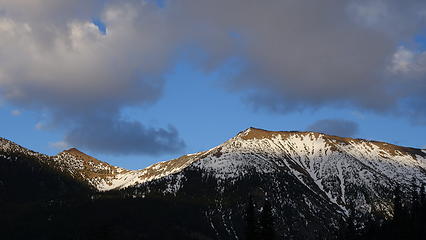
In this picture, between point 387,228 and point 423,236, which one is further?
point 387,228

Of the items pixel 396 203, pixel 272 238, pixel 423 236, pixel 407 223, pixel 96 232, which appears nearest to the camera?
pixel 96 232

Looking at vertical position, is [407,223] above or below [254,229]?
above

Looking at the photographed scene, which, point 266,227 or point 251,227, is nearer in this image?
point 266,227

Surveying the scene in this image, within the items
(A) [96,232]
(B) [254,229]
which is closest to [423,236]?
(B) [254,229]

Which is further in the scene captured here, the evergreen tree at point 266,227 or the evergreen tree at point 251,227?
the evergreen tree at point 251,227

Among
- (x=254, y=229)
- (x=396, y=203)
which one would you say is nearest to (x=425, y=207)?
(x=396, y=203)

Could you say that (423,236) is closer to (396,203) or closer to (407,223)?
(407,223)

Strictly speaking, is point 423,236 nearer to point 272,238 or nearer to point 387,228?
point 387,228

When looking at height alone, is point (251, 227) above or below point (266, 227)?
above

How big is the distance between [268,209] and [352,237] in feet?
425

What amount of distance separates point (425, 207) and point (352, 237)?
26064 mm

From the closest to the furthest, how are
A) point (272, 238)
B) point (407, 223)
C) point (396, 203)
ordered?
point (272, 238), point (407, 223), point (396, 203)

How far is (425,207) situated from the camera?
19162cm

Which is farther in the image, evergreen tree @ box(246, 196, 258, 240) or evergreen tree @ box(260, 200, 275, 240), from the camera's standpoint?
evergreen tree @ box(246, 196, 258, 240)
